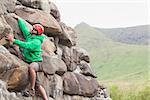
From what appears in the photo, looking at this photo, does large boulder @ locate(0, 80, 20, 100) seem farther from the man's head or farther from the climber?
the man's head

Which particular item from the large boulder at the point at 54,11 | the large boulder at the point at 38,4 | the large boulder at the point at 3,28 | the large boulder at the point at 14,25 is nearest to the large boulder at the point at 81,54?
the large boulder at the point at 54,11

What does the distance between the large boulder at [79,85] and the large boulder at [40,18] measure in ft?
9.27

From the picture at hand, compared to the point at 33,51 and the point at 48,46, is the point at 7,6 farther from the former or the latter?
the point at 48,46

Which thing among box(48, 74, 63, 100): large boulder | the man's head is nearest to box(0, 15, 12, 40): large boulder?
the man's head

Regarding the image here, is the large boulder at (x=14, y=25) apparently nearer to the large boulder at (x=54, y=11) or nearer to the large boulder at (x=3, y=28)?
the large boulder at (x=3, y=28)

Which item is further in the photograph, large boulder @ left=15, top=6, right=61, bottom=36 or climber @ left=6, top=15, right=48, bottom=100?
large boulder @ left=15, top=6, right=61, bottom=36

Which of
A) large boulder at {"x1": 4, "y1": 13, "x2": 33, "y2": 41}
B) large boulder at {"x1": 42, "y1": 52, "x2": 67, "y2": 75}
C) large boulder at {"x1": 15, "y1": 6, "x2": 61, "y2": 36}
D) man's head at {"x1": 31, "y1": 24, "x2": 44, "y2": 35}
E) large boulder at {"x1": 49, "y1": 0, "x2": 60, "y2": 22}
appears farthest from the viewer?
large boulder at {"x1": 49, "y1": 0, "x2": 60, "y2": 22}

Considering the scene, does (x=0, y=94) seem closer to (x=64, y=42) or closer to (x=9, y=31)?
(x=9, y=31)

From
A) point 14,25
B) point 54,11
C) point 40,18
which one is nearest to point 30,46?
point 14,25

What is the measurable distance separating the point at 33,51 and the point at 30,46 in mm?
454

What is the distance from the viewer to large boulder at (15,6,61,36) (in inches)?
874

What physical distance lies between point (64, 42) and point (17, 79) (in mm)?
6274

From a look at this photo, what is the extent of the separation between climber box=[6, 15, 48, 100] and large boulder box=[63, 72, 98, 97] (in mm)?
3011

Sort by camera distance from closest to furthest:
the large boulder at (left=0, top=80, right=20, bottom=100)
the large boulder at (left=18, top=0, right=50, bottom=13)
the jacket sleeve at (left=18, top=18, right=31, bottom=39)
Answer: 1. the large boulder at (left=0, top=80, right=20, bottom=100)
2. the jacket sleeve at (left=18, top=18, right=31, bottom=39)
3. the large boulder at (left=18, top=0, right=50, bottom=13)
